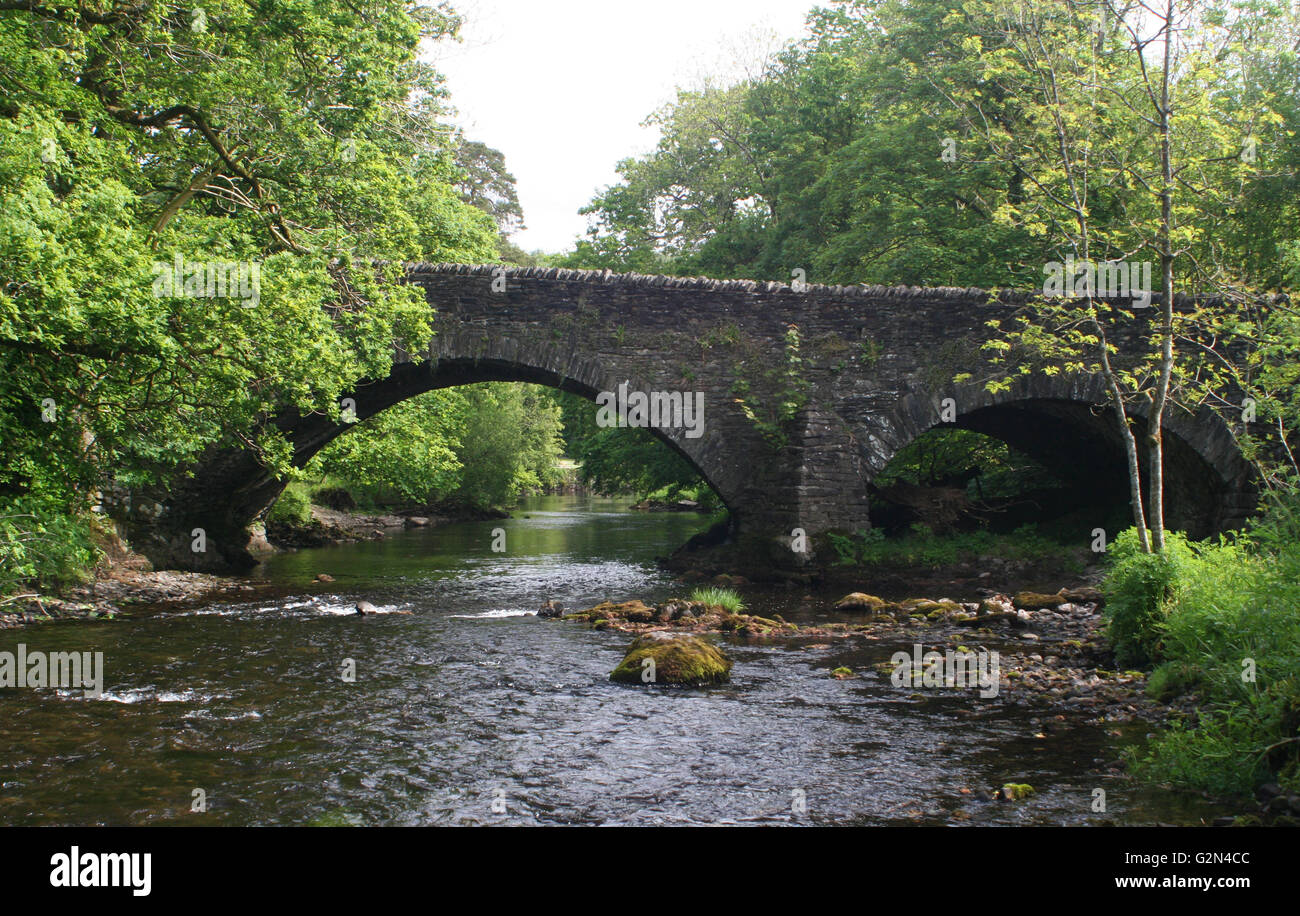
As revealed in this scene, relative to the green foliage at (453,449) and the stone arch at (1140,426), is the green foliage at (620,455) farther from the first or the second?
the stone arch at (1140,426)

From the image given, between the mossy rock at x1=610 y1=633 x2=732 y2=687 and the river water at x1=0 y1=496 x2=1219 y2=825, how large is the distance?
25 centimetres

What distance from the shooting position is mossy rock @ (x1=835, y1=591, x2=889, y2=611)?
14.6m

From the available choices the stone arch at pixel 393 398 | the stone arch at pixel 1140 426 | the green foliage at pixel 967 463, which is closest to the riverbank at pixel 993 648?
the stone arch at pixel 393 398

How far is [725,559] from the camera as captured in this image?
706 inches

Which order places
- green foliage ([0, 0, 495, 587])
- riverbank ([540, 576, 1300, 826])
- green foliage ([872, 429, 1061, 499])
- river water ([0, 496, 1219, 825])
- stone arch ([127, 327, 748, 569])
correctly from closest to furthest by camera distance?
river water ([0, 496, 1219, 825]) → riverbank ([540, 576, 1300, 826]) → green foliage ([0, 0, 495, 587]) → stone arch ([127, 327, 748, 569]) → green foliage ([872, 429, 1061, 499])

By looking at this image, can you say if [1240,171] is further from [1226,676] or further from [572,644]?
[572,644]

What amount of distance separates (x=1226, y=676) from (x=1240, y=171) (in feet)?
21.1

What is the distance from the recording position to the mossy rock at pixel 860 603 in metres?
14.6

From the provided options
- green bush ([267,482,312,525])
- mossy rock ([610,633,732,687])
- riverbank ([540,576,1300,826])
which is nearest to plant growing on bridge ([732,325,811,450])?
riverbank ([540,576,1300,826])

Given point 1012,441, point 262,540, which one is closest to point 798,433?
point 1012,441

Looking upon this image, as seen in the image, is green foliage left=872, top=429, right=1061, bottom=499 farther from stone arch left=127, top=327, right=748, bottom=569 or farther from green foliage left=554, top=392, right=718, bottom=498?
stone arch left=127, top=327, right=748, bottom=569

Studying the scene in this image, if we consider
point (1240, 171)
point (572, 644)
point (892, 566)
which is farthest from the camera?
point (892, 566)

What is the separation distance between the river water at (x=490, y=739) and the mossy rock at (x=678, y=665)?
246 millimetres

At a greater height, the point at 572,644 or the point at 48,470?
the point at 48,470
